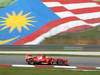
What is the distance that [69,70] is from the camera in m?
13.7

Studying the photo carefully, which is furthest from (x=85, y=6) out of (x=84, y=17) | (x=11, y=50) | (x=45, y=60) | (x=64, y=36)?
(x=45, y=60)

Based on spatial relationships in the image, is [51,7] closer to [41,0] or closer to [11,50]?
[41,0]

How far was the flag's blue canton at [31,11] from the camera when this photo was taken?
2849 centimetres

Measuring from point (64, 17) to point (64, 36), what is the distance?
3647 millimetres

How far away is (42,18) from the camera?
2997 cm

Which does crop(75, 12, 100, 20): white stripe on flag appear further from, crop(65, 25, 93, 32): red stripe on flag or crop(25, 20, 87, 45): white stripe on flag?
crop(65, 25, 93, 32): red stripe on flag

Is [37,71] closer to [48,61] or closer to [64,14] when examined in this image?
[48,61]

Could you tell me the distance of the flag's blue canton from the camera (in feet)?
93.5

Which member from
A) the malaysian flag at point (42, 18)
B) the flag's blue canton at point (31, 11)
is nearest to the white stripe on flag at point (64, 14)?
the malaysian flag at point (42, 18)

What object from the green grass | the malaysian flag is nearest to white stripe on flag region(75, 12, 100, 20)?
the malaysian flag

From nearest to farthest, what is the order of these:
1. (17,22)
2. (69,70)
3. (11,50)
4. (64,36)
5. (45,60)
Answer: (69,70), (45,60), (11,50), (64,36), (17,22)

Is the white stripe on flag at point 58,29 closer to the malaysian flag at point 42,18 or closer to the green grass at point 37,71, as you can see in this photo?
the malaysian flag at point 42,18

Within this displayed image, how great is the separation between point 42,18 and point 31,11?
77.7 inches

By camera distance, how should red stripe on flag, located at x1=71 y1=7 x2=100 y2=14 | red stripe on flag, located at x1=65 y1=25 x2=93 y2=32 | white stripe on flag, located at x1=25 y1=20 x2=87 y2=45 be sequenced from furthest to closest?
red stripe on flag, located at x1=71 y1=7 x2=100 y2=14, red stripe on flag, located at x1=65 y1=25 x2=93 y2=32, white stripe on flag, located at x1=25 y1=20 x2=87 y2=45
